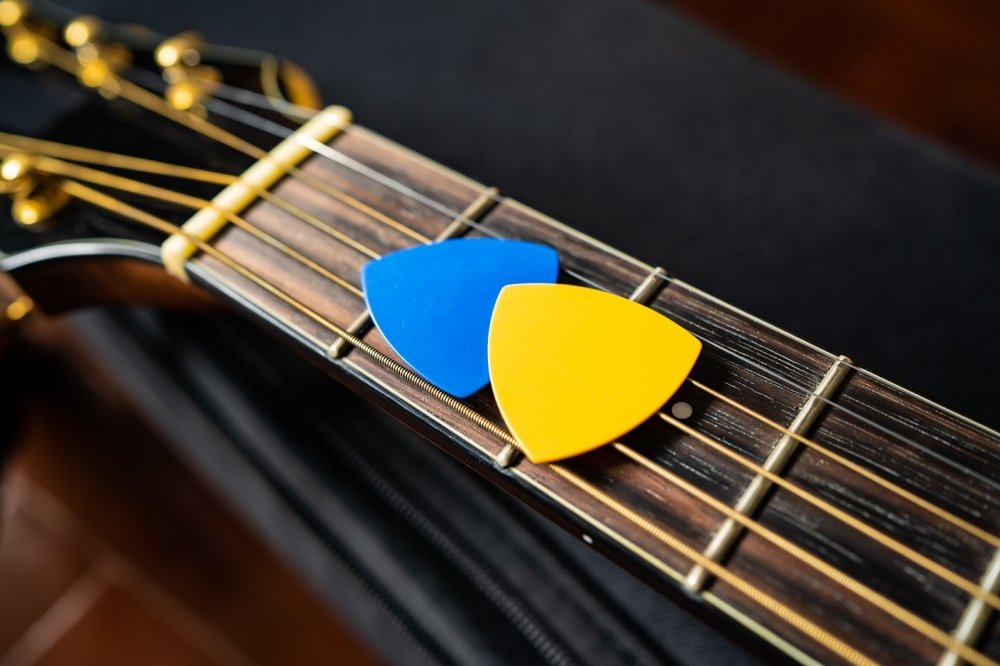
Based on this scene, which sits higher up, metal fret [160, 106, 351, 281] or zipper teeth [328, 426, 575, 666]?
metal fret [160, 106, 351, 281]

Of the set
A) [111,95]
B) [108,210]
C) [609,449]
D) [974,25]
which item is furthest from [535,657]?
[974,25]

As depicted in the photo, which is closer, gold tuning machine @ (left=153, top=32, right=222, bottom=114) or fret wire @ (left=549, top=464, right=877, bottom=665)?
fret wire @ (left=549, top=464, right=877, bottom=665)

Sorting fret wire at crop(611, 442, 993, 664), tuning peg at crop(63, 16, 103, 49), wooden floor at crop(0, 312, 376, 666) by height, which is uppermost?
tuning peg at crop(63, 16, 103, 49)

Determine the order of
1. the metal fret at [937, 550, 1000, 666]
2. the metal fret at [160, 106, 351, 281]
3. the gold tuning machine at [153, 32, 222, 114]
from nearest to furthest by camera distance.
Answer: the metal fret at [937, 550, 1000, 666] → the metal fret at [160, 106, 351, 281] → the gold tuning machine at [153, 32, 222, 114]

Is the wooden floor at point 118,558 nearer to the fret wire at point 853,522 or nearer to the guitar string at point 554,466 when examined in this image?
the guitar string at point 554,466

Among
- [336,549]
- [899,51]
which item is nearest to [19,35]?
[336,549]

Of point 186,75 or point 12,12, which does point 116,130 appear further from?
point 12,12

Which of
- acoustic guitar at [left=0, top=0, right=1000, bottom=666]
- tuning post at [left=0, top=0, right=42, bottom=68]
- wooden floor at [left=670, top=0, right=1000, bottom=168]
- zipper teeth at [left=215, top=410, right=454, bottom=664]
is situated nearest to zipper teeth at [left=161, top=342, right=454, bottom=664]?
zipper teeth at [left=215, top=410, right=454, bottom=664]

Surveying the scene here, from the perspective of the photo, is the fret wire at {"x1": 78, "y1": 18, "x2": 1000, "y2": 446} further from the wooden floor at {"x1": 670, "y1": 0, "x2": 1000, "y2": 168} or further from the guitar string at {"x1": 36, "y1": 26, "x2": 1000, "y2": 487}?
the wooden floor at {"x1": 670, "y1": 0, "x2": 1000, "y2": 168}
